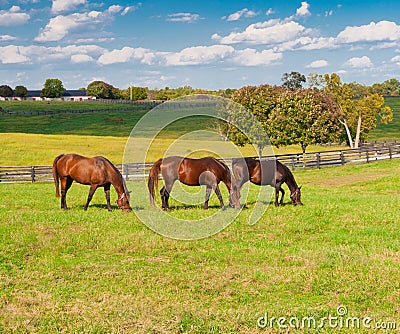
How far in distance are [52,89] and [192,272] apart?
13595 cm

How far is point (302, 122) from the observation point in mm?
42375

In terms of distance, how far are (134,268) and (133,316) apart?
2.18m

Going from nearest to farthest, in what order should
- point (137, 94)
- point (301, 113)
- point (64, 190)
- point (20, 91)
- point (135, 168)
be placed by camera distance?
point (64, 190), point (135, 168), point (301, 113), point (137, 94), point (20, 91)

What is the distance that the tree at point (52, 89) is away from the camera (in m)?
135

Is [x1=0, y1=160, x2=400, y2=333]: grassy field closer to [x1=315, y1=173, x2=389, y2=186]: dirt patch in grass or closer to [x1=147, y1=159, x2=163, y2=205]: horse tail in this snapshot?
[x1=147, y1=159, x2=163, y2=205]: horse tail

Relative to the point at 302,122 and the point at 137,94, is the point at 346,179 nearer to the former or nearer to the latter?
the point at 302,122

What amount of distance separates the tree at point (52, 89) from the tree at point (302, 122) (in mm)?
103758

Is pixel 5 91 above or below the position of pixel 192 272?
above

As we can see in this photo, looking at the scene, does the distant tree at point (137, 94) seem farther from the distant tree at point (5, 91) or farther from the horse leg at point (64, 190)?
the horse leg at point (64, 190)

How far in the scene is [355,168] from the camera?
33.8 meters

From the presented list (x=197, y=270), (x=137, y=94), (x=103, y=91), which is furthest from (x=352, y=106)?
(x=103, y=91)

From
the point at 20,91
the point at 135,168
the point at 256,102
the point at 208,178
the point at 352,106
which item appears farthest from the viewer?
the point at 20,91

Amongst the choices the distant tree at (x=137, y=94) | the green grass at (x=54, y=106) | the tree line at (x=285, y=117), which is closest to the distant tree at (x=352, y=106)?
the tree line at (x=285, y=117)

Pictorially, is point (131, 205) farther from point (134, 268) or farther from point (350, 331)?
point (350, 331)
